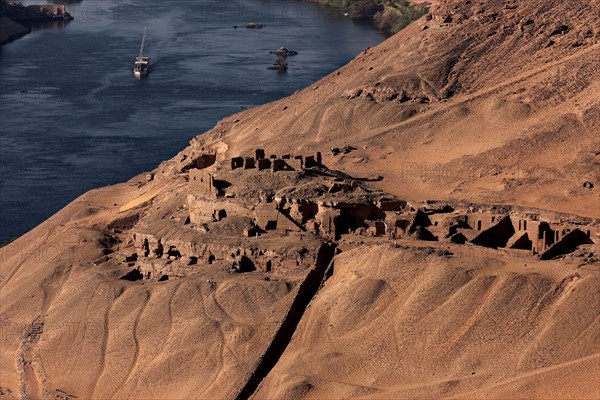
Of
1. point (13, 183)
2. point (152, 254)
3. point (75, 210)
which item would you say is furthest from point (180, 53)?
point (152, 254)

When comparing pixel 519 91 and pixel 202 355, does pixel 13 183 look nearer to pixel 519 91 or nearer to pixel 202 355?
pixel 519 91

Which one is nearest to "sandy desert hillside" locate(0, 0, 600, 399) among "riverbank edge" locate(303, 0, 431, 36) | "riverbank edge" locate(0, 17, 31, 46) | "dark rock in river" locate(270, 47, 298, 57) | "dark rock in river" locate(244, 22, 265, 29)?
"dark rock in river" locate(270, 47, 298, 57)

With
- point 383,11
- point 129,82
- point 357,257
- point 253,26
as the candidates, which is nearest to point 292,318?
point 357,257

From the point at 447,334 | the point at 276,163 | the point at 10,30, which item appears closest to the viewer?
the point at 447,334

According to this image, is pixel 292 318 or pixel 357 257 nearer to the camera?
pixel 292 318

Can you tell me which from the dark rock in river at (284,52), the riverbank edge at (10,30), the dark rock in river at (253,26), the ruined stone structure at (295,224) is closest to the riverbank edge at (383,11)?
the dark rock in river at (253,26)

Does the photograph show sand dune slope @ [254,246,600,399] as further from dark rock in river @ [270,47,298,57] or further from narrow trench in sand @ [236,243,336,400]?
dark rock in river @ [270,47,298,57]

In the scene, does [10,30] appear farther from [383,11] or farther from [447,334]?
[447,334]

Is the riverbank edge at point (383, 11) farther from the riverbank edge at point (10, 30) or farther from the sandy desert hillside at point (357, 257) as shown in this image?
the sandy desert hillside at point (357, 257)
